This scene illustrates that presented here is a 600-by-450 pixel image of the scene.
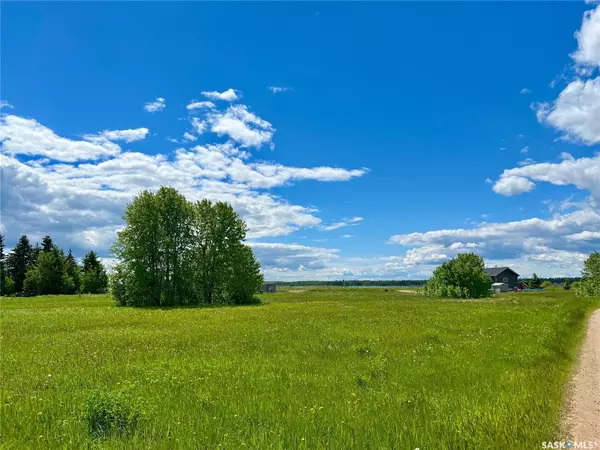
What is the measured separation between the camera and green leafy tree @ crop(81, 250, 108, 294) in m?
103

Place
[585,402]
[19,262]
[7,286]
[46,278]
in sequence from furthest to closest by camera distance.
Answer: [19,262] < [7,286] < [46,278] < [585,402]

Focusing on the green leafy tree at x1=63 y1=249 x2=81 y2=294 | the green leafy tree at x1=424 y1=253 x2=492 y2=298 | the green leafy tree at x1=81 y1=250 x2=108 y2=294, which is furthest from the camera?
the green leafy tree at x1=81 y1=250 x2=108 y2=294

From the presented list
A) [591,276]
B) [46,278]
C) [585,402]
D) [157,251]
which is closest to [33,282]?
[46,278]

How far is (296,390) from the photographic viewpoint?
32.6ft

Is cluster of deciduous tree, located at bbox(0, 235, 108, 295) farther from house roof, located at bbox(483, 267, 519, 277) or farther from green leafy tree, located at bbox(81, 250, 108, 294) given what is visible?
house roof, located at bbox(483, 267, 519, 277)

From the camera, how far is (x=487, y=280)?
90.9 m

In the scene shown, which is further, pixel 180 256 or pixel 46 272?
pixel 46 272

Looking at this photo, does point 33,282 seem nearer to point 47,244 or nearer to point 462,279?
point 47,244

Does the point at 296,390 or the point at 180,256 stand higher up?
the point at 180,256

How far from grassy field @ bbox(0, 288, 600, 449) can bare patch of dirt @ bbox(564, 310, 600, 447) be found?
1.02 feet

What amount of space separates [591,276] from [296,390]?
301 feet

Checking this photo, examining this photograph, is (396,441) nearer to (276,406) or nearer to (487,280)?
(276,406)

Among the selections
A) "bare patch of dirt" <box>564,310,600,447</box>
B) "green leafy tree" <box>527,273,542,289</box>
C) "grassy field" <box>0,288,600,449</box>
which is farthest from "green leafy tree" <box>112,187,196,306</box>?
"green leafy tree" <box>527,273,542,289</box>

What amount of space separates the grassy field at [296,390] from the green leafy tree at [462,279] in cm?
7419
